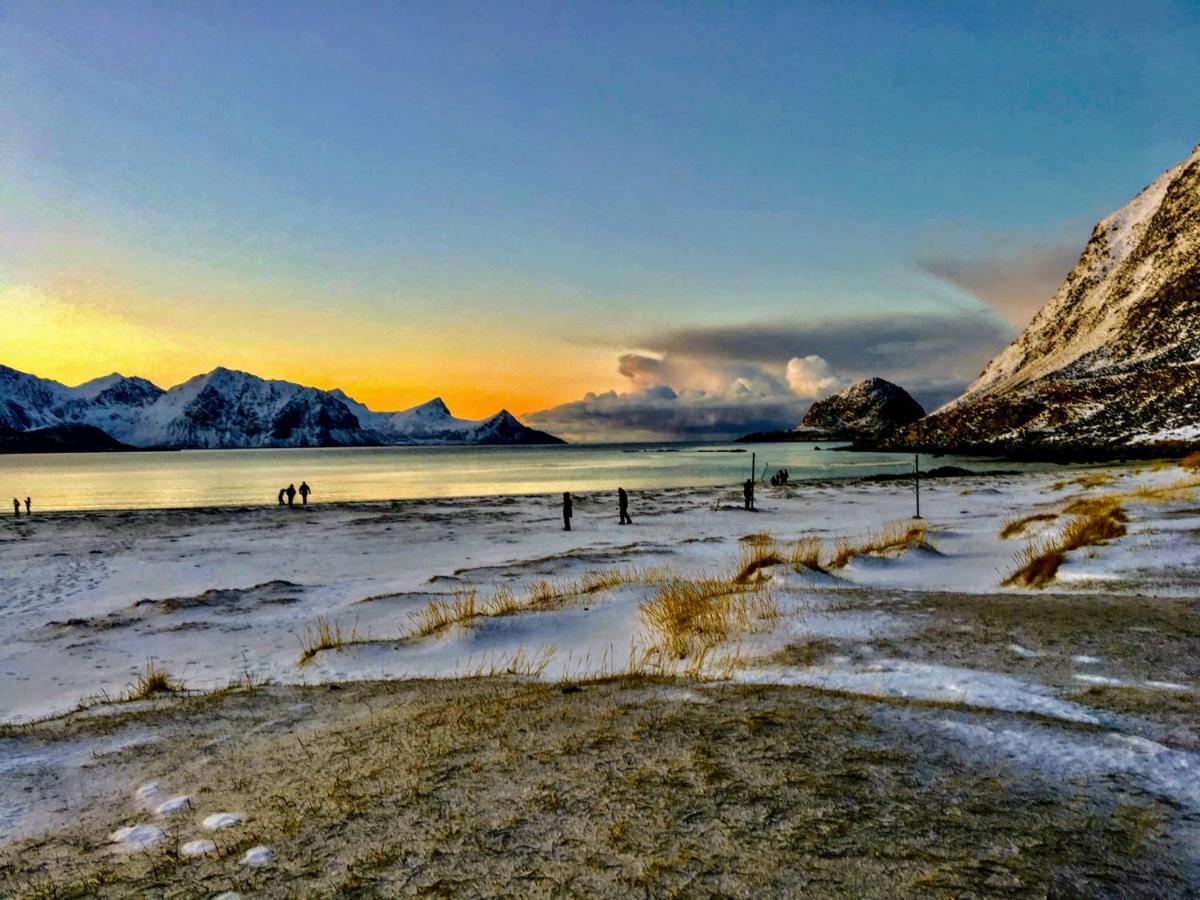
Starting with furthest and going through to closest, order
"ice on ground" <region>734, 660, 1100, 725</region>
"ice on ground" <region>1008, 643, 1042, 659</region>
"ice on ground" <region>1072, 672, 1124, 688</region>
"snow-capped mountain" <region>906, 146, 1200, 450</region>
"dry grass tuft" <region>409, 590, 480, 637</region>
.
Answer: "snow-capped mountain" <region>906, 146, 1200, 450</region> → "dry grass tuft" <region>409, 590, 480, 637</region> → "ice on ground" <region>1008, 643, 1042, 659</region> → "ice on ground" <region>1072, 672, 1124, 688</region> → "ice on ground" <region>734, 660, 1100, 725</region>

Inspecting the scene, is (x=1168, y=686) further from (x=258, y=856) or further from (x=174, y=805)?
(x=174, y=805)

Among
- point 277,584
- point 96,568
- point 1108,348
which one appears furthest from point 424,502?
point 1108,348

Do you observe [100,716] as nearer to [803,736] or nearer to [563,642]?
[563,642]

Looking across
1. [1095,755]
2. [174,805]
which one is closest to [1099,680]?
[1095,755]

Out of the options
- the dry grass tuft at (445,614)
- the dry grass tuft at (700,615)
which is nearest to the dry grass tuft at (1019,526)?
the dry grass tuft at (700,615)

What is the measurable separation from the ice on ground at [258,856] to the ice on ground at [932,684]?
3.95m

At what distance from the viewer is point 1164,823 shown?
120 inches

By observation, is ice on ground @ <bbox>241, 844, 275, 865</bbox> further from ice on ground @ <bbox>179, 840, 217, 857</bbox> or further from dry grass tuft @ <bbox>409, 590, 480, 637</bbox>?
dry grass tuft @ <bbox>409, 590, 480, 637</bbox>

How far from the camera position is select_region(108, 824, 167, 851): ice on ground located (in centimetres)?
335

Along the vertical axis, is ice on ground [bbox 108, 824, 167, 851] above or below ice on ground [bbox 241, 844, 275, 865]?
below

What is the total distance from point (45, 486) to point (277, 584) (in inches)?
2942

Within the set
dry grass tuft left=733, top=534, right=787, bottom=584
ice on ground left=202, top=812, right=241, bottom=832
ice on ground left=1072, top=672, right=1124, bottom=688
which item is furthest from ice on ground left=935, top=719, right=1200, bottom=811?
dry grass tuft left=733, top=534, right=787, bottom=584

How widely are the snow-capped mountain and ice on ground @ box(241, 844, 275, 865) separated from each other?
99.5 m

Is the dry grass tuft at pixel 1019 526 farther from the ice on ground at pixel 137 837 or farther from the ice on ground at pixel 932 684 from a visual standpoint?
the ice on ground at pixel 137 837
